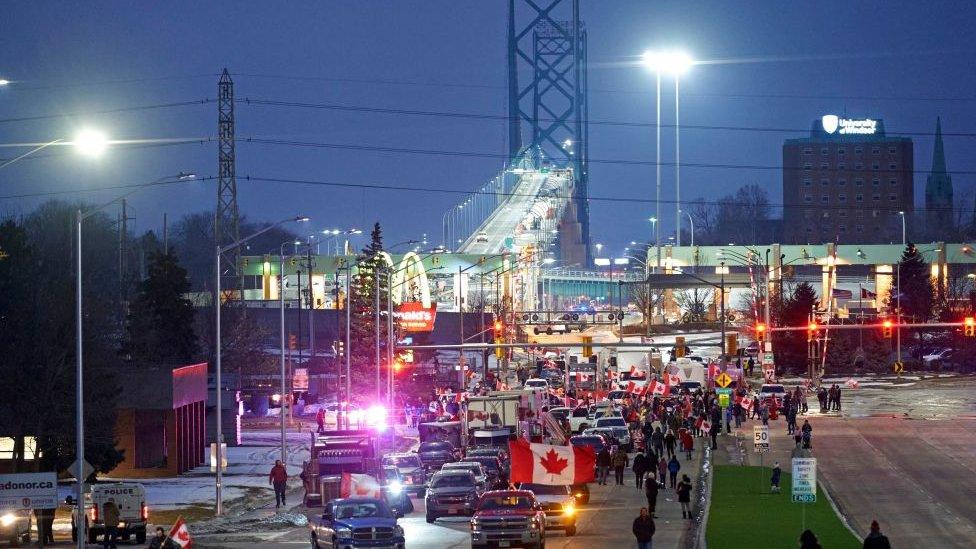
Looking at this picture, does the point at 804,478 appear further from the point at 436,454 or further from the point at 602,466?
the point at 436,454

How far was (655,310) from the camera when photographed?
188250 mm

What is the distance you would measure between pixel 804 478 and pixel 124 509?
52.0 ft

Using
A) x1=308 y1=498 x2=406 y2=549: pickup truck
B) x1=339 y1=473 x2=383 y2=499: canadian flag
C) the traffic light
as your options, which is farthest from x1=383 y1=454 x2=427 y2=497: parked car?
the traffic light

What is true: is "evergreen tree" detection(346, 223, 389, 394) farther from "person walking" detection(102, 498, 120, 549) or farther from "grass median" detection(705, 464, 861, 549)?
"person walking" detection(102, 498, 120, 549)

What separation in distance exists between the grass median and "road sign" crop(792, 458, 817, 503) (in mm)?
1205

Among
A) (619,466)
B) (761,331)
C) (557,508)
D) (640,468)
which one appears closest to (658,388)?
(761,331)

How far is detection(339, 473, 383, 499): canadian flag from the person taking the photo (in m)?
41.0

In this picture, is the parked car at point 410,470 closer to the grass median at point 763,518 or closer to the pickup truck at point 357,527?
the grass median at point 763,518

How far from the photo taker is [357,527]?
3250 centimetres

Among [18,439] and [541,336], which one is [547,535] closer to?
[18,439]

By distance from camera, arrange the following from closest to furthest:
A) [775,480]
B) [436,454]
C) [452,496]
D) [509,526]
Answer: [509,526] → [452,496] → [775,480] → [436,454]

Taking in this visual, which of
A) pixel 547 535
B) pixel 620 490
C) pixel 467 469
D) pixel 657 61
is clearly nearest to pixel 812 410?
pixel 657 61

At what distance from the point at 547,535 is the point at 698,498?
940cm

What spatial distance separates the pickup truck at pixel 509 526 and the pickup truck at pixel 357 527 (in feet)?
5.31
